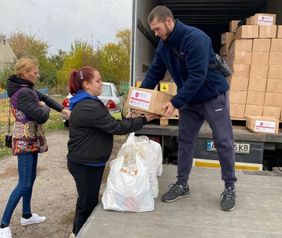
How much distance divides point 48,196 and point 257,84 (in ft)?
9.89

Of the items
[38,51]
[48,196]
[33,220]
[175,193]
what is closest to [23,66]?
[33,220]

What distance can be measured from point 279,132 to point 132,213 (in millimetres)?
2250

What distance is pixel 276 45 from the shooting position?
464 cm

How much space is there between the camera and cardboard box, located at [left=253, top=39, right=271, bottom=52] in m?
4.67

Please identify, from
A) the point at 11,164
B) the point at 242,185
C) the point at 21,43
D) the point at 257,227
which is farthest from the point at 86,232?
the point at 21,43

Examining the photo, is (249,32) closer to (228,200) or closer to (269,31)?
(269,31)

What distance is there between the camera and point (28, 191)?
149 inches

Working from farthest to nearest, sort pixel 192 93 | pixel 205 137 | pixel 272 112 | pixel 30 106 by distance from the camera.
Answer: pixel 272 112 → pixel 205 137 → pixel 30 106 → pixel 192 93

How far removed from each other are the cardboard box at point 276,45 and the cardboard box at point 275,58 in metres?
0.05

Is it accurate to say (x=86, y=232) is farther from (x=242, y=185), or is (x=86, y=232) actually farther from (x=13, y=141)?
(x=242, y=185)

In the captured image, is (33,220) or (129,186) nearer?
(129,186)

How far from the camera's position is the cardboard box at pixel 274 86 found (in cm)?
460

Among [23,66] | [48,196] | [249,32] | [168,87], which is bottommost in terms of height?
[48,196]

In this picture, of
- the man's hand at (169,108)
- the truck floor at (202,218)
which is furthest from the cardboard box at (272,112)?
the man's hand at (169,108)
